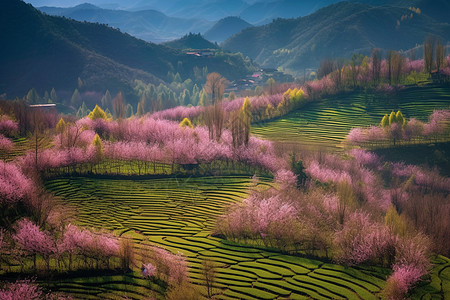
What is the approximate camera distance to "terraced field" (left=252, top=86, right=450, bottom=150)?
6694 cm

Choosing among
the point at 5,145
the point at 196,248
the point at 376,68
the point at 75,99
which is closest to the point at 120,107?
the point at 5,145

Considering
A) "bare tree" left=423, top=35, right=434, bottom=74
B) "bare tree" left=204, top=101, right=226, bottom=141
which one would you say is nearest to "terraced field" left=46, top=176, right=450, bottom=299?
"bare tree" left=204, top=101, right=226, bottom=141

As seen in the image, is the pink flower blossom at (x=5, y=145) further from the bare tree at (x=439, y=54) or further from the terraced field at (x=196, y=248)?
the bare tree at (x=439, y=54)

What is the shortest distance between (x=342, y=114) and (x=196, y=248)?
5495 cm

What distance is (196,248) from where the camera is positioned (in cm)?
2652

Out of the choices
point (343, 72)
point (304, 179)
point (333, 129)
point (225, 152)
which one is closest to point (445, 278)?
point (304, 179)

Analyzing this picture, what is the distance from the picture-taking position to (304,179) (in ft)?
133

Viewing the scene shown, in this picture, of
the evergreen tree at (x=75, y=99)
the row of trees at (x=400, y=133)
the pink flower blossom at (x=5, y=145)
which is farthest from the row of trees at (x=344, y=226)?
the evergreen tree at (x=75, y=99)

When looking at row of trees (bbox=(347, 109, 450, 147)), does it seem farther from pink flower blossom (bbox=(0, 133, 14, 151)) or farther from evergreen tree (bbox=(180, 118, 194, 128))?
pink flower blossom (bbox=(0, 133, 14, 151))

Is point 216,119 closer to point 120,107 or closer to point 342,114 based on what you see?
point 342,114

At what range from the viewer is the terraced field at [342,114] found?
66938mm

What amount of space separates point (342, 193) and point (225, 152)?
56.9 feet

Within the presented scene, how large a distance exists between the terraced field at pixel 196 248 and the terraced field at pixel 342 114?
27226 mm

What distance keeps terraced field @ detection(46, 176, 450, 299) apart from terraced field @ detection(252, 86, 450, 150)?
27.2 m
